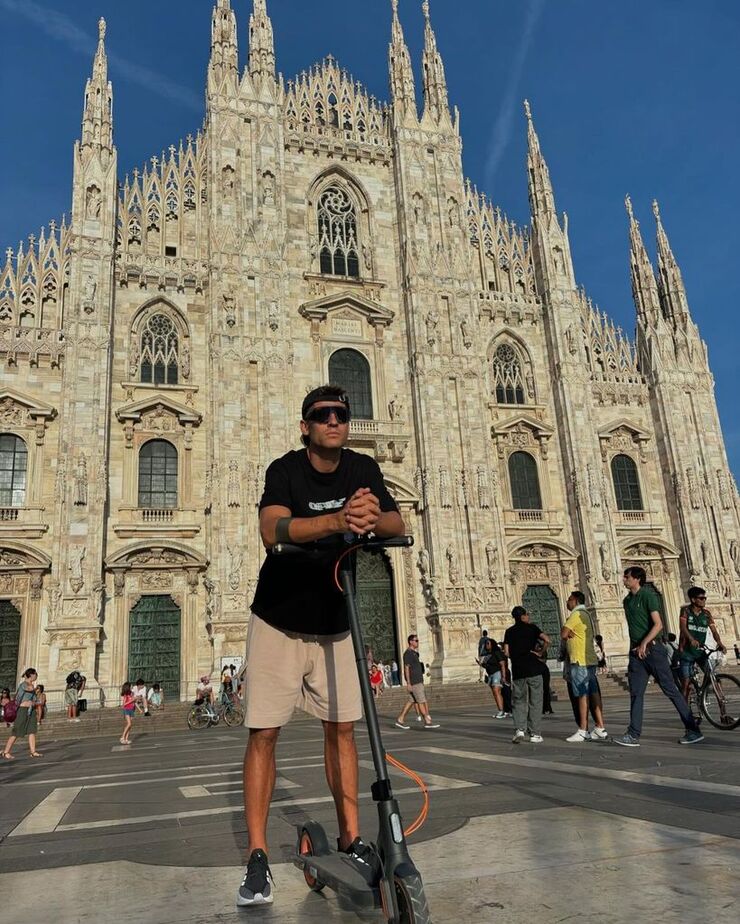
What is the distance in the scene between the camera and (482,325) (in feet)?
86.8

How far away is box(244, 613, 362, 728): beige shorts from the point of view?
9.29 feet

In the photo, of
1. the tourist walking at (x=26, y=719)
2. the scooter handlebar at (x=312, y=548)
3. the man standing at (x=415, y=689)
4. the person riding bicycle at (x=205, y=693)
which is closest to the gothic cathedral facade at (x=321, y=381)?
the person riding bicycle at (x=205, y=693)

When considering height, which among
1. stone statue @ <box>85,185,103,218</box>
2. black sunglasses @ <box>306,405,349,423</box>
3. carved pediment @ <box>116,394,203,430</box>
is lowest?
black sunglasses @ <box>306,405,349,423</box>

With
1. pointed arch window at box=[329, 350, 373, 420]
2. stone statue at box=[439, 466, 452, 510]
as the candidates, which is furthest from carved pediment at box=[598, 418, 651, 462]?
pointed arch window at box=[329, 350, 373, 420]

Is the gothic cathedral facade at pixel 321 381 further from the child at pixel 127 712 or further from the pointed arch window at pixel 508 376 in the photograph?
the child at pixel 127 712

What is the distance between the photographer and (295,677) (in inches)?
113

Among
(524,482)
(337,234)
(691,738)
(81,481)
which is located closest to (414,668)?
(691,738)

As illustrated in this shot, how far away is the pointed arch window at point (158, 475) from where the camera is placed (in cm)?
2148

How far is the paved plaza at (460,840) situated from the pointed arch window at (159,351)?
17.4 metres

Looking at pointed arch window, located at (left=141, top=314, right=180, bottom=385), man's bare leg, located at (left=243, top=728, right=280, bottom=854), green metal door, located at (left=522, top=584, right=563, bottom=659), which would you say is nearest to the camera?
man's bare leg, located at (left=243, top=728, right=280, bottom=854)

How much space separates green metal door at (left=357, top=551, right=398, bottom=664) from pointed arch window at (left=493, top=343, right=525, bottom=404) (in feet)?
24.8

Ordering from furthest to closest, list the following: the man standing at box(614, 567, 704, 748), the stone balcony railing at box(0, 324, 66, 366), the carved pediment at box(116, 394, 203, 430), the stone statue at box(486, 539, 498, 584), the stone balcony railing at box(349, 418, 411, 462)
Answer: the stone balcony railing at box(349, 418, 411, 462), the stone statue at box(486, 539, 498, 584), the carved pediment at box(116, 394, 203, 430), the stone balcony railing at box(0, 324, 66, 366), the man standing at box(614, 567, 704, 748)

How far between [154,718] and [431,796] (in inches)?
580

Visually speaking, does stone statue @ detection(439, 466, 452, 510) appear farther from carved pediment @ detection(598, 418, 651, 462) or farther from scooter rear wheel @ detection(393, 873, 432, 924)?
scooter rear wheel @ detection(393, 873, 432, 924)
